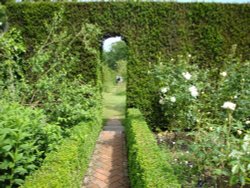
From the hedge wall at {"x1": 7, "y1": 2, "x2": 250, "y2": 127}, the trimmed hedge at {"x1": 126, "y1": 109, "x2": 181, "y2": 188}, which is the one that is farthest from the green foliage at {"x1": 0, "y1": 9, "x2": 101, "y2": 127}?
the trimmed hedge at {"x1": 126, "y1": 109, "x2": 181, "y2": 188}

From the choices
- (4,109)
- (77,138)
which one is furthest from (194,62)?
(4,109)

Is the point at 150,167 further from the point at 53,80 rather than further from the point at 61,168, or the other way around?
the point at 53,80

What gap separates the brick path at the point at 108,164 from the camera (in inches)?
156

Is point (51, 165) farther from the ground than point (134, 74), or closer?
closer

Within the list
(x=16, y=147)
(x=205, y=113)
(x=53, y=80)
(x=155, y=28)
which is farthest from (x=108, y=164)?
(x=155, y=28)

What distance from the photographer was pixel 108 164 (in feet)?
15.2

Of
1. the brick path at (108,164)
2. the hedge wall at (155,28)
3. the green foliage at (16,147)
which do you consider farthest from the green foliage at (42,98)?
the hedge wall at (155,28)

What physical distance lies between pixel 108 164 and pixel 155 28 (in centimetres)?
379

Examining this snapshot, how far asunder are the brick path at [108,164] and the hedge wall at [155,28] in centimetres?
138

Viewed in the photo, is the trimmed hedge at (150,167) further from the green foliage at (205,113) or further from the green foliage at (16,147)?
the green foliage at (16,147)

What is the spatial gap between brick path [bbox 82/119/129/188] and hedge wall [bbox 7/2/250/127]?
4.53ft

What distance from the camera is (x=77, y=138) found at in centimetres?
379

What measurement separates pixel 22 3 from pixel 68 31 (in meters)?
1.32

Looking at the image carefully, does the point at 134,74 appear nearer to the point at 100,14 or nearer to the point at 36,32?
the point at 100,14
